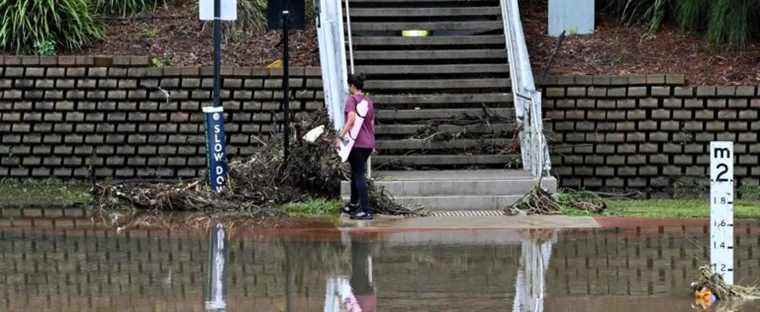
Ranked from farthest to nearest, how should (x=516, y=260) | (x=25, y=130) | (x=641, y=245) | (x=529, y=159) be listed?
(x=25, y=130)
(x=529, y=159)
(x=641, y=245)
(x=516, y=260)

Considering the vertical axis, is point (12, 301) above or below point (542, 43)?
below

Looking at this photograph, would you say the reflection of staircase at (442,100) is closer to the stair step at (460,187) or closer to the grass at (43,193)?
the stair step at (460,187)

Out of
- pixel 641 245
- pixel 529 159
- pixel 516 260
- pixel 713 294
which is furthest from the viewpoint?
pixel 529 159

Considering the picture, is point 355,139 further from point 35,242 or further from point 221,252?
point 35,242

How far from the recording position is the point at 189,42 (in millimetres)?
18750

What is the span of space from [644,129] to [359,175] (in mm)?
4282

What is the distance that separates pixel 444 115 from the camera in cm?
1684

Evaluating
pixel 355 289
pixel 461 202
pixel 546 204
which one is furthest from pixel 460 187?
pixel 355 289

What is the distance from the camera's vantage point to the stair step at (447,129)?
54.6ft

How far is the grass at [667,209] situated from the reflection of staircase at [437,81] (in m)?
1.43

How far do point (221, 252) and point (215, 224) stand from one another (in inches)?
69.0

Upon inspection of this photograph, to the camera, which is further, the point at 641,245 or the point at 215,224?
the point at 215,224

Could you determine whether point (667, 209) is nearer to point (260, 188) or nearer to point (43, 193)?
point (260, 188)

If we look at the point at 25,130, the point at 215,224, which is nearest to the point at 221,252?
the point at 215,224
